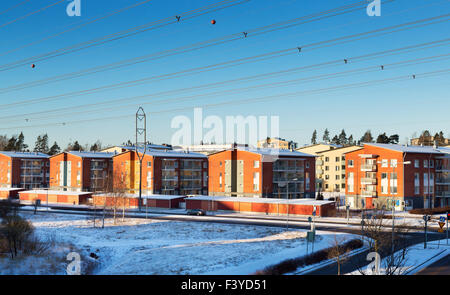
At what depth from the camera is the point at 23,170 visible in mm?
121375

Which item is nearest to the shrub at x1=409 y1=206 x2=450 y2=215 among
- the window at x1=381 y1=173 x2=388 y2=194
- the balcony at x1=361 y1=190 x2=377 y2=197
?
the window at x1=381 y1=173 x2=388 y2=194

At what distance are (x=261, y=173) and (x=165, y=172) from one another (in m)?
24.4

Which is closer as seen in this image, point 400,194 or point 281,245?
point 281,245

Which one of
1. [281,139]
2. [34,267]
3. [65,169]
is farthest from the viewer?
[281,139]

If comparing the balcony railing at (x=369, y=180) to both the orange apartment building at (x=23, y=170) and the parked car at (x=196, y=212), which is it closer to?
the parked car at (x=196, y=212)

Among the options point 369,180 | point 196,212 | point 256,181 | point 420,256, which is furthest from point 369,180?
point 420,256

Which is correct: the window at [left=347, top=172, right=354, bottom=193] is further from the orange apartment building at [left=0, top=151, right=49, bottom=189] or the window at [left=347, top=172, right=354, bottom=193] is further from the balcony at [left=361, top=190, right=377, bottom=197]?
the orange apartment building at [left=0, top=151, right=49, bottom=189]

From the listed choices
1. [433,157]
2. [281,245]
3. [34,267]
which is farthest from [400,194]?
[34,267]

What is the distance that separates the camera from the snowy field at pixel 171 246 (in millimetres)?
31312

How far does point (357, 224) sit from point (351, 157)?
3115 centimetres

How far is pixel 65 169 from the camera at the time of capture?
112 meters

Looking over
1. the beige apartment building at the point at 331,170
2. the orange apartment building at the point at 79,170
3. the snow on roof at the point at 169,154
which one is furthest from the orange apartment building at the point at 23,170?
the beige apartment building at the point at 331,170
